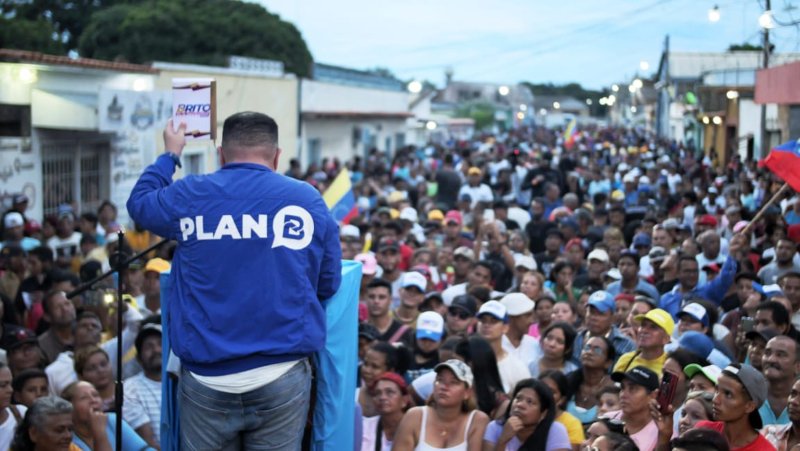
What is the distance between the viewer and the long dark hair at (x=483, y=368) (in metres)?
7.34

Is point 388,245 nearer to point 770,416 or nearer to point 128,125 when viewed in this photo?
point 770,416

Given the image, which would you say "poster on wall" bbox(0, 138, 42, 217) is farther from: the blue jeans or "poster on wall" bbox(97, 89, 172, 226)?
the blue jeans

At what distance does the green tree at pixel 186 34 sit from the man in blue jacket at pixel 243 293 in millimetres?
45600

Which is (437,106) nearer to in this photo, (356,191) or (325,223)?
(356,191)

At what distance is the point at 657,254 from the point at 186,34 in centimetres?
4097

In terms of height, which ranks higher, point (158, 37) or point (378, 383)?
point (158, 37)

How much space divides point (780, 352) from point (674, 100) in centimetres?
5171

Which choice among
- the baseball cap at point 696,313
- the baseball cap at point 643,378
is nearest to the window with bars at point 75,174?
the baseball cap at point 696,313

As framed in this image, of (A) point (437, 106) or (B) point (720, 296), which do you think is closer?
(B) point (720, 296)

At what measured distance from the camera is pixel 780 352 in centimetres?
681

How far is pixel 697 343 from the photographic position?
7508 millimetres

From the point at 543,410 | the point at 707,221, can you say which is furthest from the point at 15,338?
the point at 707,221

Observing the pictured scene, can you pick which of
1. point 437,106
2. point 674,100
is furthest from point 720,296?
point 437,106

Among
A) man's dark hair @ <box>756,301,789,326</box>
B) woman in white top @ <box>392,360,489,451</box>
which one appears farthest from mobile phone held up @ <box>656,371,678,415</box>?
man's dark hair @ <box>756,301,789,326</box>
